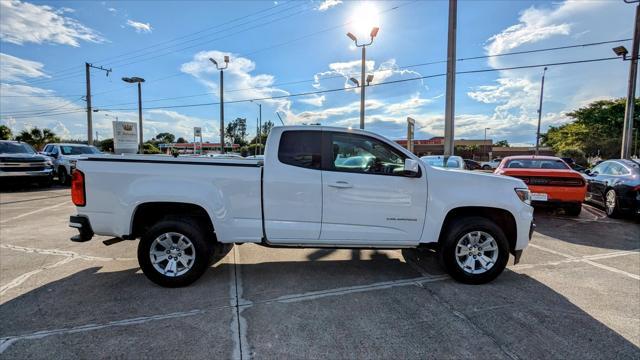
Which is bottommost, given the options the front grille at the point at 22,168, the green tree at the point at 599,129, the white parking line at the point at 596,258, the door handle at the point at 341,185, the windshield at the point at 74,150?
the white parking line at the point at 596,258

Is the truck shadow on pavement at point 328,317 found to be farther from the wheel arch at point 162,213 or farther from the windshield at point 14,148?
the windshield at point 14,148

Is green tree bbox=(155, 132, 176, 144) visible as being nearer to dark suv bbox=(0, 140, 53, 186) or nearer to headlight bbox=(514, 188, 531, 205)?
dark suv bbox=(0, 140, 53, 186)

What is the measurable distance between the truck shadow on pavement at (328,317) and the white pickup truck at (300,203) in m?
0.45

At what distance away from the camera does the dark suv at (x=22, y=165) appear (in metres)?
12.2

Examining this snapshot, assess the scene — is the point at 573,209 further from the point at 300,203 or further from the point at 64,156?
the point at 64,156

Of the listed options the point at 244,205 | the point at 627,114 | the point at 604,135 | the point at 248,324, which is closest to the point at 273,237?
the point at 244,205

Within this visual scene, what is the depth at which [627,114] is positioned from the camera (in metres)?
13.7

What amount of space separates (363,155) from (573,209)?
7.02m

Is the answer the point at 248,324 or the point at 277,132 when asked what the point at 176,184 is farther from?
the point at 248,324

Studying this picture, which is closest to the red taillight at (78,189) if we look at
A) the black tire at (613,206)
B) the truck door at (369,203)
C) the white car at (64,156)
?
the truck door at (369,203)

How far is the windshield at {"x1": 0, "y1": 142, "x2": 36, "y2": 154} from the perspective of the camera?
12.6 m

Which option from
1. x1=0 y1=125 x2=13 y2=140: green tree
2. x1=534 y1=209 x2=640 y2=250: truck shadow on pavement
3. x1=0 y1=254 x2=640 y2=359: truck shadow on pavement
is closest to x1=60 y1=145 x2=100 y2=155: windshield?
x1=0 y1=254 x2=640 y2=359: truck shadow on pavement

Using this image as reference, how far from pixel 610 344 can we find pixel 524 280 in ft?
4.70

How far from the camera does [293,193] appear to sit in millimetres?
3891
